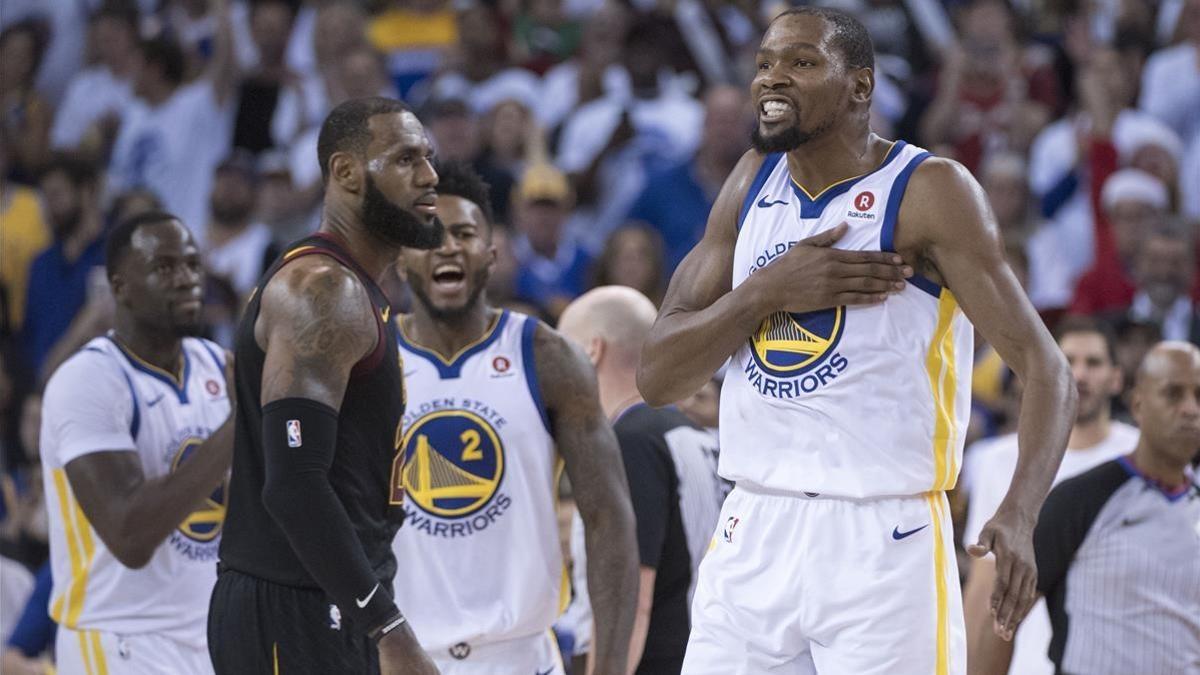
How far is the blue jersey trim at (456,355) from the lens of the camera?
591cm

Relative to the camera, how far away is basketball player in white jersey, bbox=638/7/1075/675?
4320 millimetres

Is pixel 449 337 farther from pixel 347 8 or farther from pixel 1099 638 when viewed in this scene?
pixel 347 8

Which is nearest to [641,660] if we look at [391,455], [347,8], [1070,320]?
[391,455]

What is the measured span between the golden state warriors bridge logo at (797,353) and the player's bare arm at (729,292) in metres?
0.06

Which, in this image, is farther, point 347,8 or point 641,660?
point 347,8

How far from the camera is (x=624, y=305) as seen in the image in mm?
6547

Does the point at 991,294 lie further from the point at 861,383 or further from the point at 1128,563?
the point at 1128,563

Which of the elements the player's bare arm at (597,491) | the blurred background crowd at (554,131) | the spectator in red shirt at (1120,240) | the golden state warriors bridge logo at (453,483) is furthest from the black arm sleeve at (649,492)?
the spectator in red shirt at (1120,240)

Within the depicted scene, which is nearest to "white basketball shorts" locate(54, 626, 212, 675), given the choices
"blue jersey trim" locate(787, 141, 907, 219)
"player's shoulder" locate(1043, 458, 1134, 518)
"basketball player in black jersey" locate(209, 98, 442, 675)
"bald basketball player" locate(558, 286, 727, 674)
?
"basketball player in black jersey" locate(209, 98, 442, 675)

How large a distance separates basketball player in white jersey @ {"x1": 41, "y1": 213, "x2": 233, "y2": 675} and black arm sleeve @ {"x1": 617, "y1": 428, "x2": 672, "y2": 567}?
4.78ft

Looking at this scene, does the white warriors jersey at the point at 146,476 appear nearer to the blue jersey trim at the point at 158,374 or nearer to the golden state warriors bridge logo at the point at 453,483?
the blue jersey trim at the point at 158,374

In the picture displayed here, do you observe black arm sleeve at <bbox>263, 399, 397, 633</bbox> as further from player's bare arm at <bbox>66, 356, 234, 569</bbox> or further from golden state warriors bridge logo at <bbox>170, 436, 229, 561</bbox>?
golden state warriors bridge logo at <bbox>170, 436, 229, 561</bbox>

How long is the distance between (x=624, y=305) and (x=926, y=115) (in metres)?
6.41

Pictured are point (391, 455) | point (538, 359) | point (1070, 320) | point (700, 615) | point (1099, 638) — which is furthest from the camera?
point (1070, 320)
